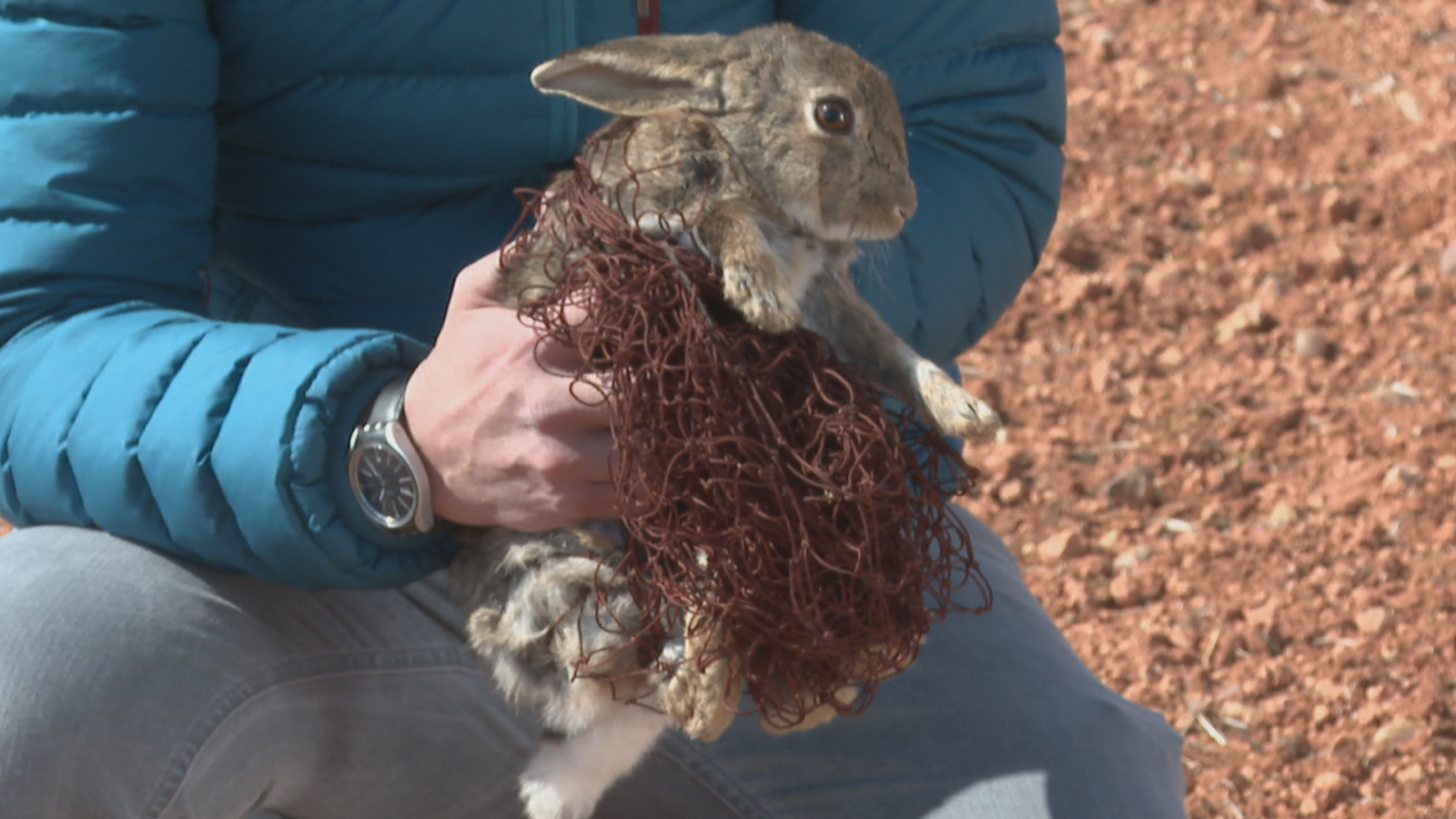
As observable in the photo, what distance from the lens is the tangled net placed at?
2.02 meters

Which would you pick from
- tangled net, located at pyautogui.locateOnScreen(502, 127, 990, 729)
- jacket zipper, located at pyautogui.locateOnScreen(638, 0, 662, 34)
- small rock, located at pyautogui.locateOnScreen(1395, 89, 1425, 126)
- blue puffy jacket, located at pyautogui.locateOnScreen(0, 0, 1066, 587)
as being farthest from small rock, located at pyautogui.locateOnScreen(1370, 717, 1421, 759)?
small rock, located at pyautogui.locateOnScreen(1395, 89, 1425, 126)

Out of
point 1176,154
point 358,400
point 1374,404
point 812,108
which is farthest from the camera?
point 1176,154

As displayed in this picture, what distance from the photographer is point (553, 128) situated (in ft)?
8.95

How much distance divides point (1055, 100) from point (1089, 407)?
147 cm

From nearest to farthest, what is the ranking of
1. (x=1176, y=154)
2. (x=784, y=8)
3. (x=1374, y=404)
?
(x=784, y=8) < (x=1374, y=404) < (x=1176, y=154)

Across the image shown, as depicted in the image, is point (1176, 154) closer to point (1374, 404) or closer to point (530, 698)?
point (1374, 404)

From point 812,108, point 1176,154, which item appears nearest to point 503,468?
point 812,108

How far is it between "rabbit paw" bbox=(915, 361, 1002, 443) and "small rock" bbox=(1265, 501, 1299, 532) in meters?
2.16

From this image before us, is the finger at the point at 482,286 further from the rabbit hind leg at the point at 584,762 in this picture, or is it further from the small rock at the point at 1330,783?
the small rock at the point at 1330,783

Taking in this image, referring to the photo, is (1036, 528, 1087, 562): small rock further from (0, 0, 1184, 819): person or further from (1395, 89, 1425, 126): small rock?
(1395, 89, 1425, 126): small rock

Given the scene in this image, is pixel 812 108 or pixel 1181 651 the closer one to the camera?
pixel 812 108

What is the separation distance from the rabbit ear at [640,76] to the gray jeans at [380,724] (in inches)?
35.7

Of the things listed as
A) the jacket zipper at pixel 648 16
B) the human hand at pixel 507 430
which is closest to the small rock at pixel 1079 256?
the jacket zipper at pixel 648 16

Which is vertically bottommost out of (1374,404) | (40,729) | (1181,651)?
(1181,651)
